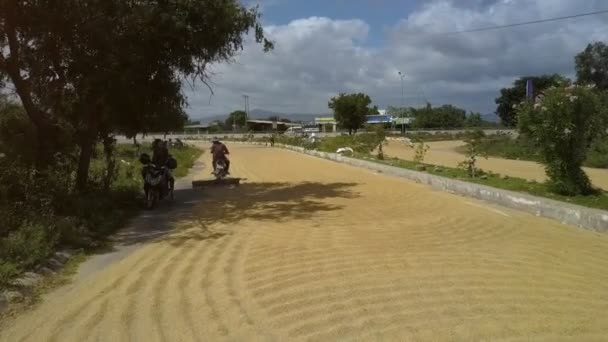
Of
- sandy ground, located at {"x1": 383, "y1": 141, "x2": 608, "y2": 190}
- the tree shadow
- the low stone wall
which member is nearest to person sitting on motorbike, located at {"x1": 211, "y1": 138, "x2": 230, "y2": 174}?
the tree shadow

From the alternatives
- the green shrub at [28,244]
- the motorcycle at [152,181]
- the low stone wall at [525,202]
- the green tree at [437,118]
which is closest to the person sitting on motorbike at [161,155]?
the motorcycle at [152,181]

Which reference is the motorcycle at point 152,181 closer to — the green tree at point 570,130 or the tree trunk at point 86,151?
the tree trunk at point 86,151

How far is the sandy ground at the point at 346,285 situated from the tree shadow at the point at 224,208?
213 mm

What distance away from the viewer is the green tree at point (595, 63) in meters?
70.5

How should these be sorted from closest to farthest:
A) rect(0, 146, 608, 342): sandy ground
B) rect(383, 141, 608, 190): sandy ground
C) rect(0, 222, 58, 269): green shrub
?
rect(0, 146, 608, 342): sandy ground, rect(0, 222, 58, 269): green shrub, rect(383, 141, 608, 190): sandy ground

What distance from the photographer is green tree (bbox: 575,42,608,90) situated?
70500mm

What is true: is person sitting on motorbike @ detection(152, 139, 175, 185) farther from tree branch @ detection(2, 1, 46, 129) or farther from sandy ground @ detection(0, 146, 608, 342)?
sandy ground @ detection(0, 146, 608, 342)

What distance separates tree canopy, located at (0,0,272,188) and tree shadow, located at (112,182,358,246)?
242cm

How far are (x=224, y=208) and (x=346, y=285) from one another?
22.6 feet

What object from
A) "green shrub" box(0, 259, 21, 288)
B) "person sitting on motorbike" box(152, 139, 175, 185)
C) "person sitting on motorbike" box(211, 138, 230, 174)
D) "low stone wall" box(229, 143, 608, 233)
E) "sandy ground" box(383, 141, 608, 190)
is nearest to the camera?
"green shrub" box(0, 259, 21, 288)

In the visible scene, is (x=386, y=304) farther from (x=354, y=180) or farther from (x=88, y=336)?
(x=354, y=180)

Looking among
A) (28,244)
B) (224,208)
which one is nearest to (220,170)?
(224,208)

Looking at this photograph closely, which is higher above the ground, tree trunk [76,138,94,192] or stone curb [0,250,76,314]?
tree trunk [76,138,94,192]

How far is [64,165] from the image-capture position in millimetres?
12961
